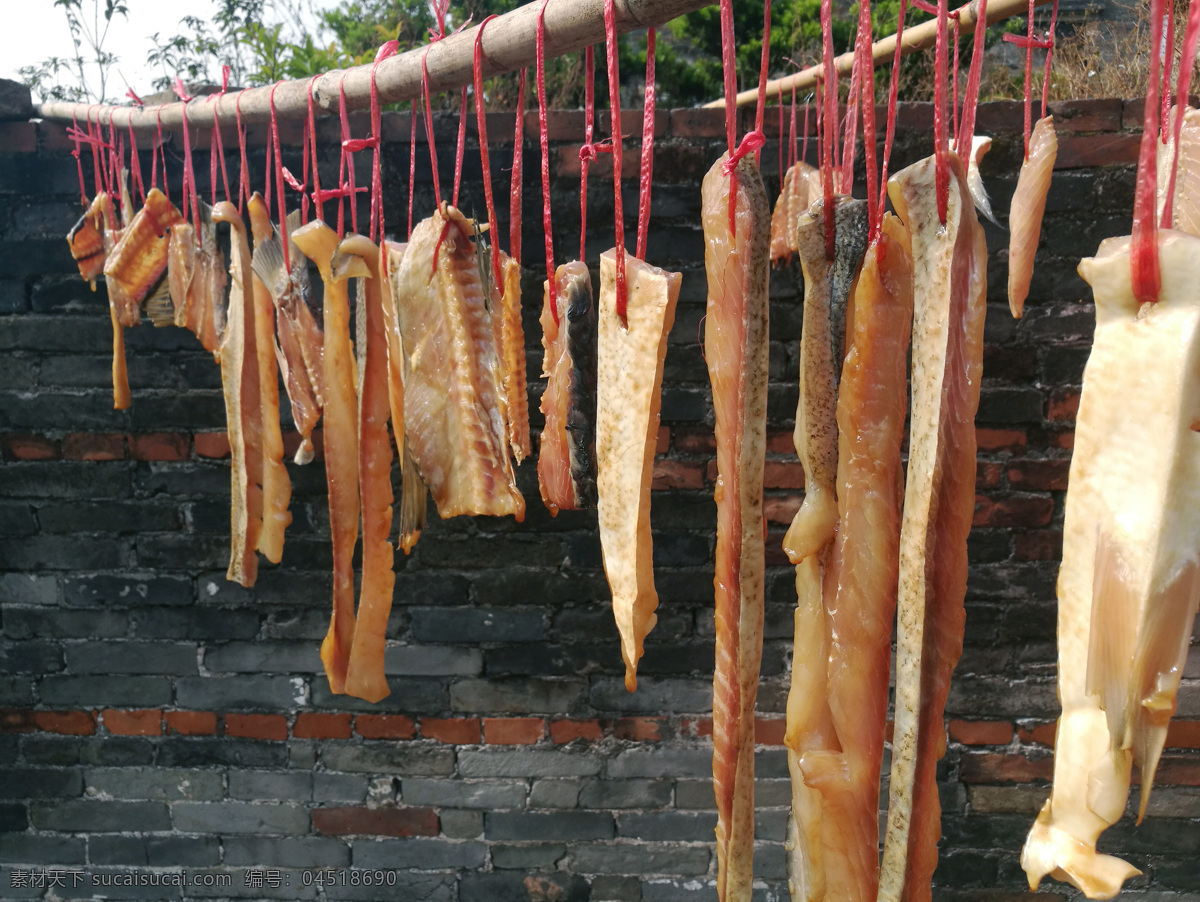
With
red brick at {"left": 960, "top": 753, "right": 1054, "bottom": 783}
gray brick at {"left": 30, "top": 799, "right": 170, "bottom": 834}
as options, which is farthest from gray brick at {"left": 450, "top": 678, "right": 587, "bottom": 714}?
red brick at {"left": 960, "top": 753, "right": 1054, "bottom": 783}

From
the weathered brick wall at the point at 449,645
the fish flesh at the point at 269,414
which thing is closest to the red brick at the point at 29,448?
the weathered brick wall at the point at 449,645

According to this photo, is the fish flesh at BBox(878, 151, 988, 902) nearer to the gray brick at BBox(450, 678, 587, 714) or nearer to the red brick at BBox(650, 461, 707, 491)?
the red brick at BBox(650, 461, 707, 491)

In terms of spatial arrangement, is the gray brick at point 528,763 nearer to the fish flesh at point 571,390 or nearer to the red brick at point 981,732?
the red brick at point 981,732

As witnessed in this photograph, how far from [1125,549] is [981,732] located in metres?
1.87

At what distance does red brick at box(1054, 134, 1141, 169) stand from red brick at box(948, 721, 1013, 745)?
160 cm

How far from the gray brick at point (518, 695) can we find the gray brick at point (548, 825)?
35 centimetres

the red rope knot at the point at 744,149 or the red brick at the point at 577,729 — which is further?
the red brick at the point at 577,729

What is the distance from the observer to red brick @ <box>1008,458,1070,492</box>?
2170 millimetres

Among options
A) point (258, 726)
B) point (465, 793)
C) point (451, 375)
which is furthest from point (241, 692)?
point (451, 375)

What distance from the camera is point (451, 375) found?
1.30 m

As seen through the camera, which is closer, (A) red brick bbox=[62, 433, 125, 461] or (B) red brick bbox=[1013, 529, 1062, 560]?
(B) red brick bbox=[1013, 529, 1062, 560]

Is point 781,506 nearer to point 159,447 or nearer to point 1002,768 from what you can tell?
point 1002,768

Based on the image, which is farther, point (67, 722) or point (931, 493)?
point (67, 722)

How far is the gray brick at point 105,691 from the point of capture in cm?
245
